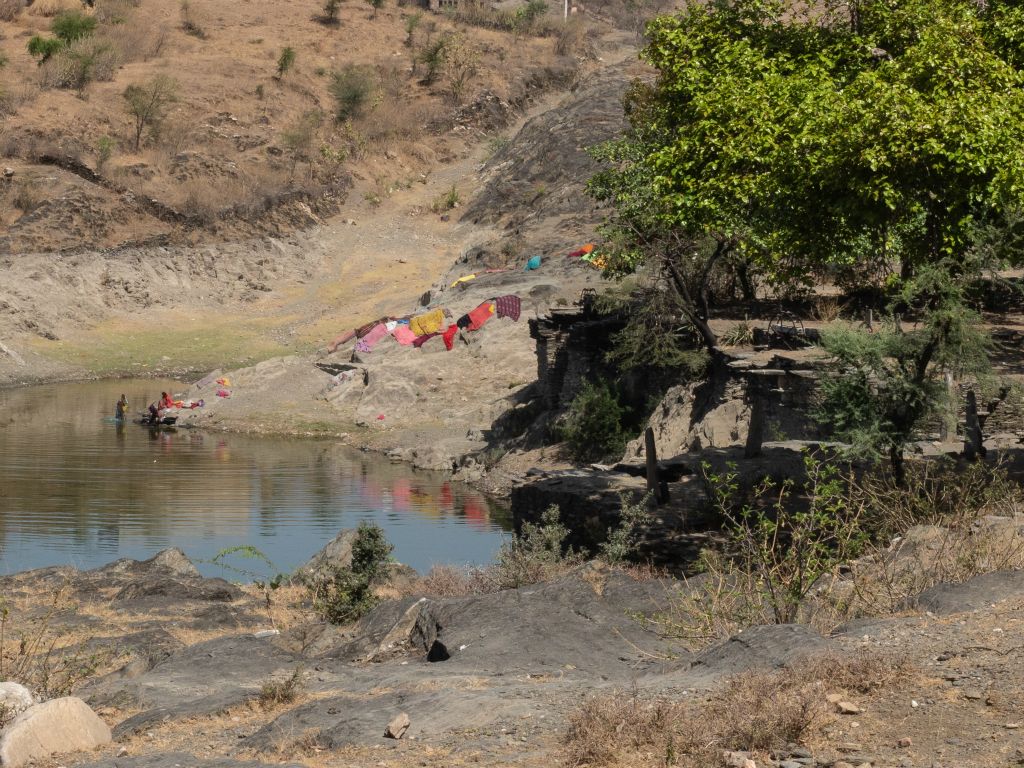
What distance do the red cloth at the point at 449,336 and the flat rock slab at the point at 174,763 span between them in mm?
36942

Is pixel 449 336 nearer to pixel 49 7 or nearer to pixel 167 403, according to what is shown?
pixel 167 403

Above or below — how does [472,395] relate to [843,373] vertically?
below

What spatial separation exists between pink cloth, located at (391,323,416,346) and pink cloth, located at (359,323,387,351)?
48.7 inches

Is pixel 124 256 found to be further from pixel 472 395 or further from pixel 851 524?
pixel 851 524

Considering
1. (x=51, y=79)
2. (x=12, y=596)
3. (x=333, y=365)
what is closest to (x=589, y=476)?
(x=12, y=596)

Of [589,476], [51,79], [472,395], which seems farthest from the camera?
[51,79]

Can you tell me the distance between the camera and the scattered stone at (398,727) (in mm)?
8977

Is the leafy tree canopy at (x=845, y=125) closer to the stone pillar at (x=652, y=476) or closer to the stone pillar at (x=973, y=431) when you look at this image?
the stone pillar at (x=973, y=431)

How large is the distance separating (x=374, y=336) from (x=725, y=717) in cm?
4222

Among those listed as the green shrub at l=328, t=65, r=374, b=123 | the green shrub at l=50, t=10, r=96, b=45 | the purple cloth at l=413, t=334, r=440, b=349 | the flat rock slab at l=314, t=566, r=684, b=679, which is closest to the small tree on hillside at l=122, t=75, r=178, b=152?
the green shrub at l=50, t=10, r=96, b=45

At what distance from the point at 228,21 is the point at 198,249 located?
114 ft

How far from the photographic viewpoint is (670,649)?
1110 cm

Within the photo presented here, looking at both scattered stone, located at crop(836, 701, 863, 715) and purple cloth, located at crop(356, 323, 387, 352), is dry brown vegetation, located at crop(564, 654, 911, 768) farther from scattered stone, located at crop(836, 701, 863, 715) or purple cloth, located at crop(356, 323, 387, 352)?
purple cloth, located at crop(356, 323, 387, 352)

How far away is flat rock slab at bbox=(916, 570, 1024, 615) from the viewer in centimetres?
1042
